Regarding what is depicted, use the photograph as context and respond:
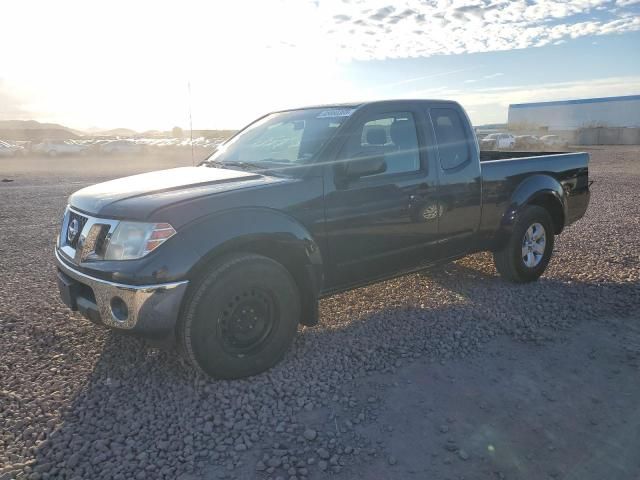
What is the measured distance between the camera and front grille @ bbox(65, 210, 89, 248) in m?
3.48

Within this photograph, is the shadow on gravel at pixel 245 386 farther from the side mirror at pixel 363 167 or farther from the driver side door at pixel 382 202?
the side mirror at pixel 363 167

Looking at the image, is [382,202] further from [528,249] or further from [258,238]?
[528,249]

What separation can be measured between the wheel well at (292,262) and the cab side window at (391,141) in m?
0.99

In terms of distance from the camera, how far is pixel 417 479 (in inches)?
99.0

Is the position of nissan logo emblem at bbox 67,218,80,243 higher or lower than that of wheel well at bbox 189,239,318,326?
higher

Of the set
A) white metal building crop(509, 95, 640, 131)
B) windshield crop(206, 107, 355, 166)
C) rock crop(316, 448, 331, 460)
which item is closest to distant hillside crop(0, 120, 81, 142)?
white metal building crop(509, 95, 640, 131)

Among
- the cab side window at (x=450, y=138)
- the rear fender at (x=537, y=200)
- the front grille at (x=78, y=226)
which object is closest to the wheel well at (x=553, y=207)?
the rear fender at (x=537, y=200)

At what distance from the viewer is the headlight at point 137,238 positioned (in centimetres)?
310

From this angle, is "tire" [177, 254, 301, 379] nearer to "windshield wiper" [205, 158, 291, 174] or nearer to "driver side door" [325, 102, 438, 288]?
"driver side door" [325, 102, 438, 288]

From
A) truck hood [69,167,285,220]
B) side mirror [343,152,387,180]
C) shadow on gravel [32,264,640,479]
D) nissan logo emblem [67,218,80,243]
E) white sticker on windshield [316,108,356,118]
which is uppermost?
white sticker on windshield [316,108,356,118]

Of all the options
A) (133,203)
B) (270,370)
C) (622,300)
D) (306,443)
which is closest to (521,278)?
(622,300)

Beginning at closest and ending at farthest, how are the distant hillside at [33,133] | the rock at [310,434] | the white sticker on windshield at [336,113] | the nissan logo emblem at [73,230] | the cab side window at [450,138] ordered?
the rock at [310,434] < the nissan logo emblem at [73,230] < the white sticker on windshield at [336,113] < the cab side window at [450,138] < the distant hillside at [33,133]

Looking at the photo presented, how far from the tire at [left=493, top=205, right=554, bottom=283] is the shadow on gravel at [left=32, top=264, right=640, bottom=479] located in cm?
31

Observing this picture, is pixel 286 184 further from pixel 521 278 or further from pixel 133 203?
pixel 521 278
